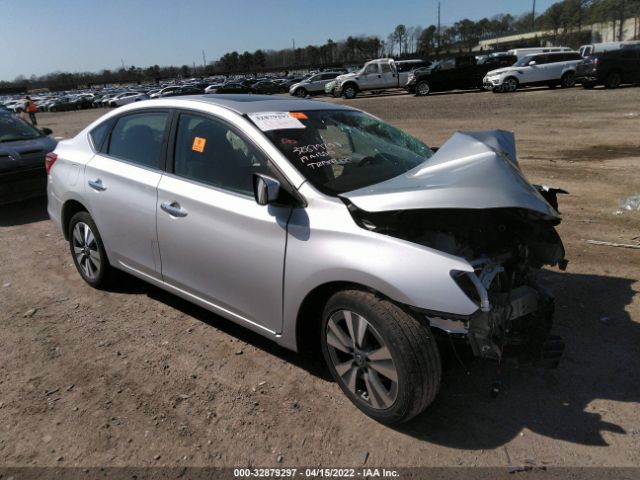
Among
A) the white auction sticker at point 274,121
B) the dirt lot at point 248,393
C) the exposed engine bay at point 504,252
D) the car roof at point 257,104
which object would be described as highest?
the car roof at point 257,104

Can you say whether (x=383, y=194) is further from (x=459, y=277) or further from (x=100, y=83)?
(x=100, y=83)

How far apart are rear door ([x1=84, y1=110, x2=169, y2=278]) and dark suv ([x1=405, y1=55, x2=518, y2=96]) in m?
27.1

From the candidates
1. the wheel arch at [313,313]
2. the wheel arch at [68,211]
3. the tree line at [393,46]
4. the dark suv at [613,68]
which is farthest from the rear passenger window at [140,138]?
the tree line at [393,46]

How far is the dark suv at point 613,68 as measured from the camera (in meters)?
22.9

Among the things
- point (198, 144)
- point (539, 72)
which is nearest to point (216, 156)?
point (198, 144)

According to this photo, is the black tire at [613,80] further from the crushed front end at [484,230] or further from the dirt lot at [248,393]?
the crushed front end at [484,230]

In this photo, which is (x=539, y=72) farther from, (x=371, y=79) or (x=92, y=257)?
(x=92, y=257)

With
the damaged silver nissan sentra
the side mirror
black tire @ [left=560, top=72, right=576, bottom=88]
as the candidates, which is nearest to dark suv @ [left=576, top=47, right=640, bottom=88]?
black tire @ [left=560, top=72, right=576, bottom=88]

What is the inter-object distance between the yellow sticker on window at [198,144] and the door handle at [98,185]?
105 centimetres

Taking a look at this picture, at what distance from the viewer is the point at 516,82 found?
25.9m

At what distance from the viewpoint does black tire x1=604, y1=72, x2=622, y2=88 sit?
912 inches

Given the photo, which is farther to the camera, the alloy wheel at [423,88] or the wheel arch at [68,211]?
the alloy wheel at [423,88]

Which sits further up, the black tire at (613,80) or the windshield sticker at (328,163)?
the black tire at (613,80)

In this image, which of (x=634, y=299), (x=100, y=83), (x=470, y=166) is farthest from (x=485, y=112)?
(x=100, y=83)
